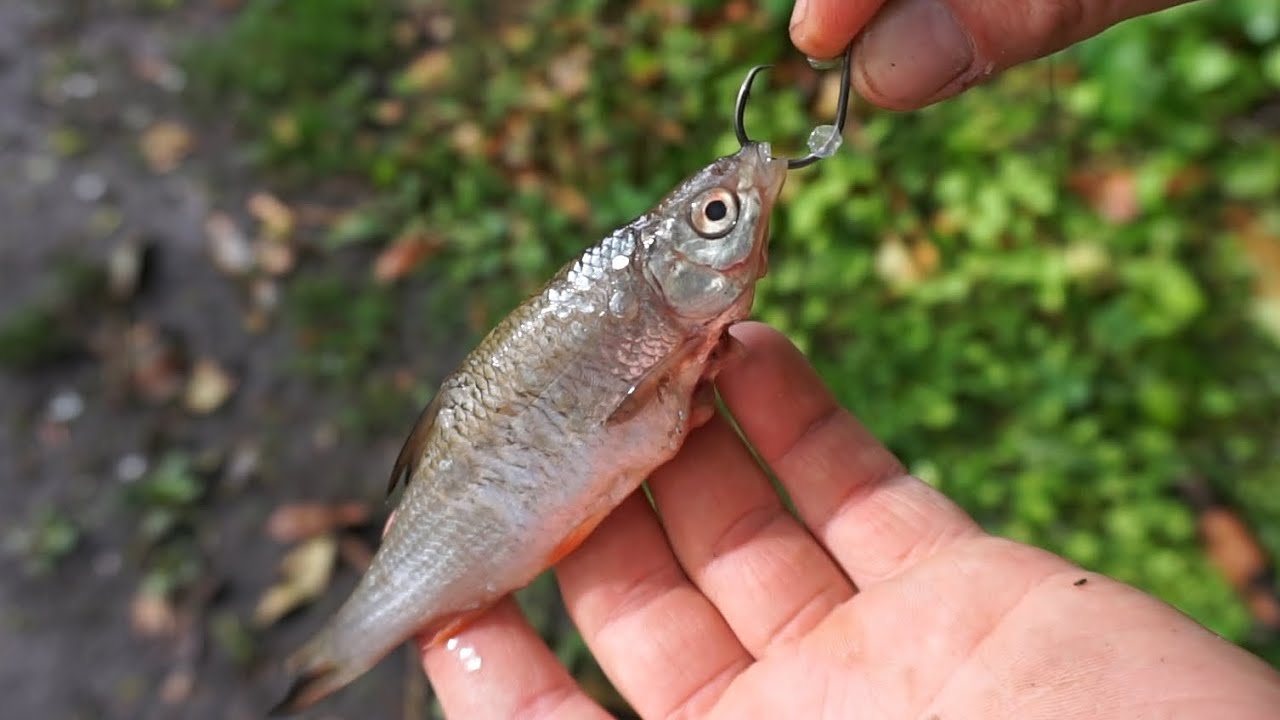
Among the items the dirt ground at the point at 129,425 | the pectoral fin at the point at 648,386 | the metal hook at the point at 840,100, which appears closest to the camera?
the metal hook at the point at 840,100

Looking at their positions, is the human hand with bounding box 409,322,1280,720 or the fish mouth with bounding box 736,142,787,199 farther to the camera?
the fish mouth with bounding box 736,142,787,199

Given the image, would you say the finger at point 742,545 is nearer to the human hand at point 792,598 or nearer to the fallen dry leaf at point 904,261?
the human hand at point 792,598

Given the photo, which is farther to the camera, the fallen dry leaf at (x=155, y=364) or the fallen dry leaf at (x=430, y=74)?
the fallen dry leaf at (x=430, y=74)

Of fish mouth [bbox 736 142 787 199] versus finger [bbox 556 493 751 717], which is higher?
fish mouth [bbox 736 142 787 199]

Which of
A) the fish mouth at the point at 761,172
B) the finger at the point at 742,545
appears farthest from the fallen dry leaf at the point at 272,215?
the fish mouth at the point at 761,172

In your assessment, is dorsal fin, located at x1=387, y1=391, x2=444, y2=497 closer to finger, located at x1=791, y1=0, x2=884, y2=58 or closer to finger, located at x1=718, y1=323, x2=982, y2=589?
finger, located at x1=718, y1=323, x2=982, y2=589

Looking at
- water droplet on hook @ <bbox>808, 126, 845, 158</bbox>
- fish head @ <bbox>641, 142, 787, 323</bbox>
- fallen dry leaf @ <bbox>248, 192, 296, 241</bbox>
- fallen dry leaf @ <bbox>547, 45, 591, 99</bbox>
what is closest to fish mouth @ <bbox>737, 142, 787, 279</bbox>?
fish head @ <bbox>641, 142, 787, 323</bbox>

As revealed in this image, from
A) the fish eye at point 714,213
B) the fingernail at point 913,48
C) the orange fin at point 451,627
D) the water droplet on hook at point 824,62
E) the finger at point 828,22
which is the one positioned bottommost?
the orange fin at point 451,627
